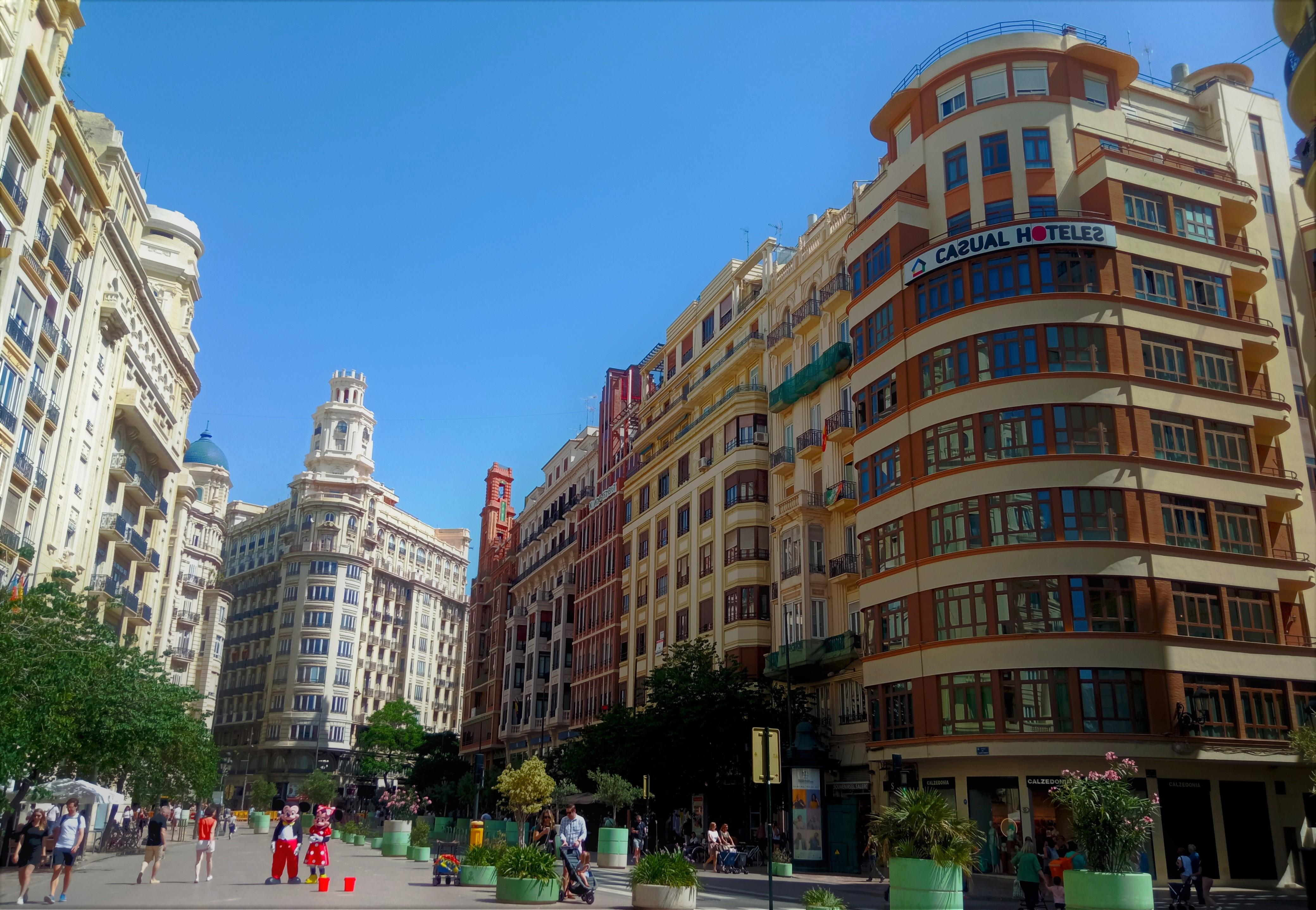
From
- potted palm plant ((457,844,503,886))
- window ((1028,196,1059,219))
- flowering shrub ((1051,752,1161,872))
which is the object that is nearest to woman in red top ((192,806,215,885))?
potted palm plant ((457,844,503,886))

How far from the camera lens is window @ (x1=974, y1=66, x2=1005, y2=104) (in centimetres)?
3969

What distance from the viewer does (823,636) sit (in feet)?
142

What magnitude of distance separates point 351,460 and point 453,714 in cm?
3315

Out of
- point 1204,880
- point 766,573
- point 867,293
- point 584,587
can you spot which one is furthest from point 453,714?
point 1204,880

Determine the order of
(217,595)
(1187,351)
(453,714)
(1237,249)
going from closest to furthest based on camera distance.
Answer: (1187,351) < (1237,249) < (217,595) < (453,714)

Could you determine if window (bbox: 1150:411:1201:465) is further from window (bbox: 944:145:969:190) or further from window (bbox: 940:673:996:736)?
window (bbox: 944:145:969:190)

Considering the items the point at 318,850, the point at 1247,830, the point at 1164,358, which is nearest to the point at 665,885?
the point at 318,850

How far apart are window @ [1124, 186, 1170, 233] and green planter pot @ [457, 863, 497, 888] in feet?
96.4

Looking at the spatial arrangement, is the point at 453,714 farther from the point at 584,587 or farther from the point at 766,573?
the point at 766,573

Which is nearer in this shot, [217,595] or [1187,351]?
[1187,351]

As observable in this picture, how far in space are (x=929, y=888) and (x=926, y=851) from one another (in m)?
0.66

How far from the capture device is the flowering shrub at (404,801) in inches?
3159

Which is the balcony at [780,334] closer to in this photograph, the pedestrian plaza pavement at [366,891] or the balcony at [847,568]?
the balcony at [847,568]

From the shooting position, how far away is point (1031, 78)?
3956 cm
